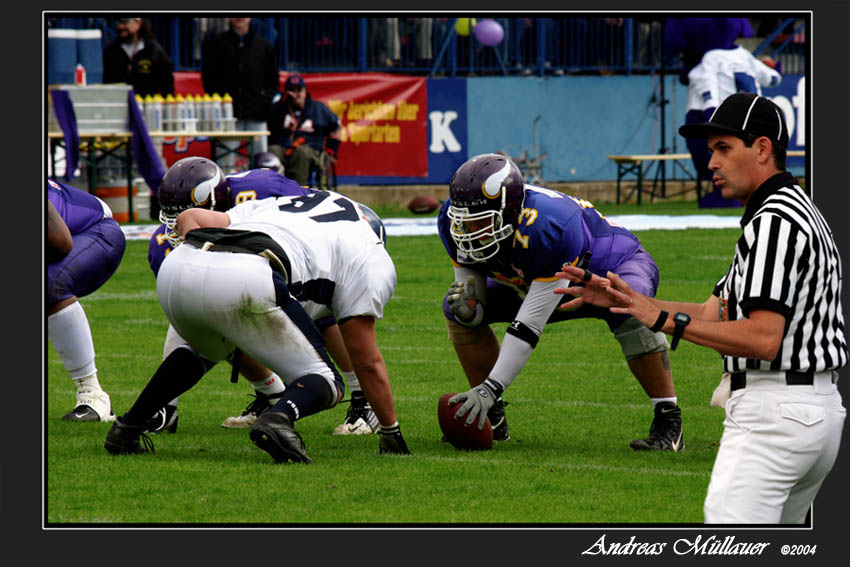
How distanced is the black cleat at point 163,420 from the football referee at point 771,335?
144 inches

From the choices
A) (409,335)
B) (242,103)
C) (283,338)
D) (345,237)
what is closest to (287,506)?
(283,338)

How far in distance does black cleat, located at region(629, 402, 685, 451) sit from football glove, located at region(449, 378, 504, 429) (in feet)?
2.91

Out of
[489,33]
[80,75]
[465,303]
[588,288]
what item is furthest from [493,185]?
[489,33]

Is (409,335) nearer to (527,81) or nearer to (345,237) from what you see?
(345,237)

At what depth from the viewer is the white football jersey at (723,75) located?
19.1m

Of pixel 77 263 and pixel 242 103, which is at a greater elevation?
pixel 242 103

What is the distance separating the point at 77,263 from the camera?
7.96 metres

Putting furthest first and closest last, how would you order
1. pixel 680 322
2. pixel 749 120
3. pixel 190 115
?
pixel 190 115 → pixel 749 120 → pixel 680 322

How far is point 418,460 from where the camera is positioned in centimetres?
661

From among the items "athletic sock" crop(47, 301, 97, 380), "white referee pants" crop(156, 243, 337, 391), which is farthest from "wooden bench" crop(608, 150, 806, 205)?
"white referee pants" crop(156, 243, 337, 391)

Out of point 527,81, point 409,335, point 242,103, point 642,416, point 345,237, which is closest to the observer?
point 345,237

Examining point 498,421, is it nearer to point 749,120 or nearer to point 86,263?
point 86,263

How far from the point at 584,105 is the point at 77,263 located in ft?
50.6

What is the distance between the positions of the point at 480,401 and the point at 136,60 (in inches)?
539
